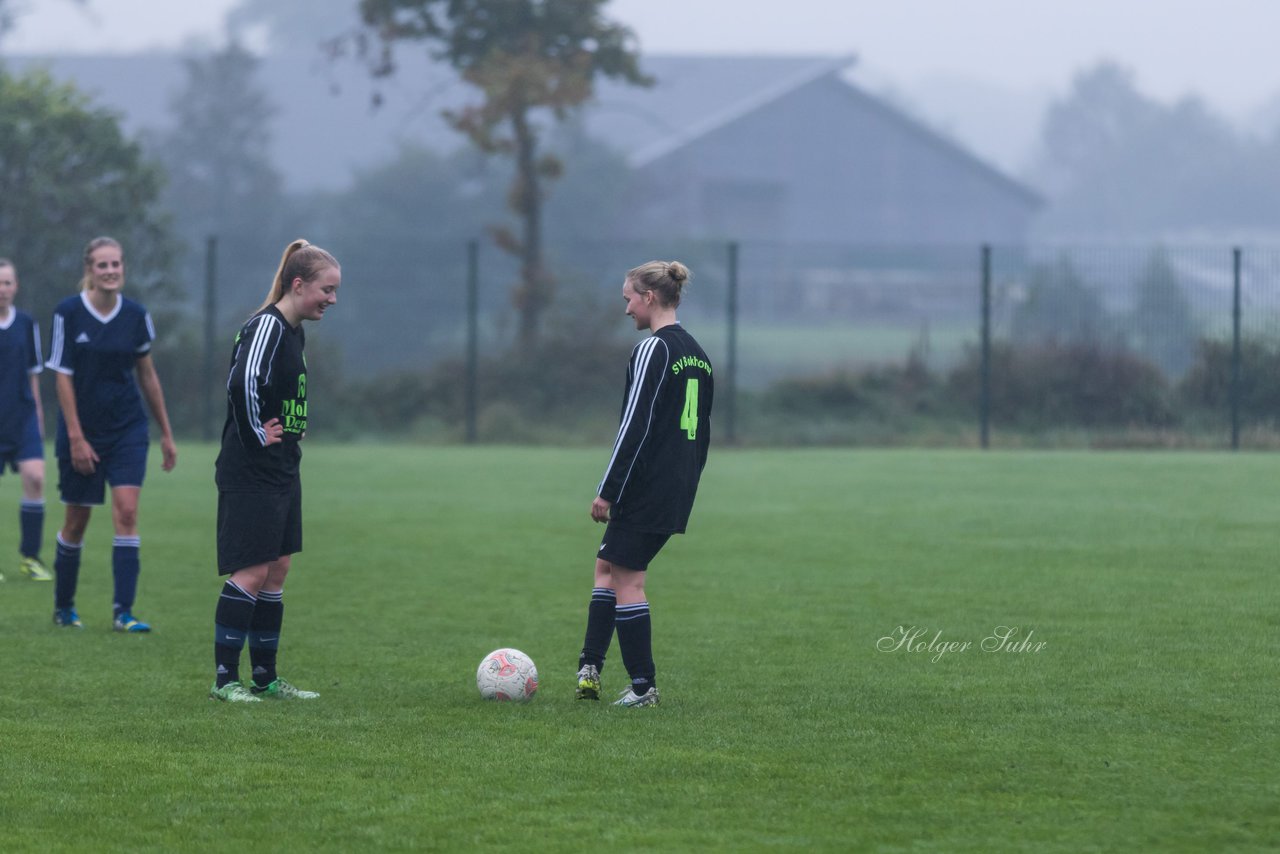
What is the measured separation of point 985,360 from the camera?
24.0 meters

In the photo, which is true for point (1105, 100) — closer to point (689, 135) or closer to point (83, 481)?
point (689, 135)

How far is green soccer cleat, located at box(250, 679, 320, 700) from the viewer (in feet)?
22.9

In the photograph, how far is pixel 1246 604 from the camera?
9148 mm

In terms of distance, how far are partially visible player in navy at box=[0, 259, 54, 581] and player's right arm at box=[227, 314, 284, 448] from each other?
14.1ft

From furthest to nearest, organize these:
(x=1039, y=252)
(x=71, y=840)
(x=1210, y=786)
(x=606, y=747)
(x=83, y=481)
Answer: (x=1039, y=252) < (x=83, y=481) < (x=606, y=747) < (x=1210, y=786) < (x=71, y=840)

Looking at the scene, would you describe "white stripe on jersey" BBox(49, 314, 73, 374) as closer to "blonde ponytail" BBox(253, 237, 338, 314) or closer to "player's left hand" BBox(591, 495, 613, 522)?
"blonde ponytail" BBox(253, 237, 338, 314)

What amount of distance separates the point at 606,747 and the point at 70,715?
218 centimetres

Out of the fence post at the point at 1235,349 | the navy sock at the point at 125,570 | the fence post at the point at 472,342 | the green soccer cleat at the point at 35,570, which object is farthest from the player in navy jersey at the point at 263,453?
the fence post at the point at 1235,349

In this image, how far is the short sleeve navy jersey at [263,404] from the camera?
6633 mm

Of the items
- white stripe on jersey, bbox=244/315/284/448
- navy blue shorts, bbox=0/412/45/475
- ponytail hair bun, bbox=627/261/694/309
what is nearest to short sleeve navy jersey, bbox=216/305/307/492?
white stripe on jersey, bbox=244/315/284/448

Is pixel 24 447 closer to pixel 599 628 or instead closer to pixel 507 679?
pixel 507 679

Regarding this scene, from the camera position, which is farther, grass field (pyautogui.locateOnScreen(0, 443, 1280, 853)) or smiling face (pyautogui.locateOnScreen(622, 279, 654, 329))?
smiling face (pyautogui.locateOnScreen(622, 279, 654, 329))

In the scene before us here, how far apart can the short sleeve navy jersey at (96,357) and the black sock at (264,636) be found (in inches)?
85.1

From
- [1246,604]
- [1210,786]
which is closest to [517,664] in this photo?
[1210,786]
